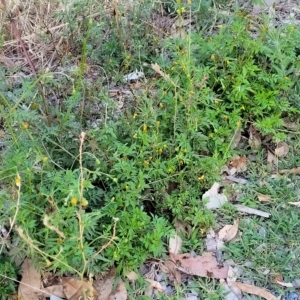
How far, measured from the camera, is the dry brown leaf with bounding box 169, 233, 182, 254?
102 inches

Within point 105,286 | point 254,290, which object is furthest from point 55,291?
point 254,290

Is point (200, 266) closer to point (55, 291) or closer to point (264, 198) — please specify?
point (264, 198)

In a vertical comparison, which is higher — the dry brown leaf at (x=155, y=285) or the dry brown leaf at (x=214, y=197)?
the dry brown leaf at (x=214, y=197)

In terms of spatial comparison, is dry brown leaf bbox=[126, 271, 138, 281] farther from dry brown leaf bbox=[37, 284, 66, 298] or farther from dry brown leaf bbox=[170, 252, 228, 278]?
dry brown leaf bbox=[37, 284, 66, 298]

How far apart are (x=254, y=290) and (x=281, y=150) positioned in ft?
2.97

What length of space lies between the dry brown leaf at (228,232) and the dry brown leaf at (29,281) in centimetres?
95

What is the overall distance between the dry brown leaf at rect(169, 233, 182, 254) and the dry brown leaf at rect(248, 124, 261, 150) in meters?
0.78

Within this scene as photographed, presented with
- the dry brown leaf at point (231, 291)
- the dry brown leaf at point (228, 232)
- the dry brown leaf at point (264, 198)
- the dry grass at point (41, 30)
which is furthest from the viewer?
the dry grass at point (41, 30)

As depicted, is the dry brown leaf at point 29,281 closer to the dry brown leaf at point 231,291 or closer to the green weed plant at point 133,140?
the green weed plant at point 133,140

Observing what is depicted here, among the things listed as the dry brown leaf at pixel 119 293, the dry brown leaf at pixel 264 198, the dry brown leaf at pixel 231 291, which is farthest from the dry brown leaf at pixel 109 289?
the dry brown leaf at pixel 264 198

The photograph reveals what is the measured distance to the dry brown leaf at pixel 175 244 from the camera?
2.59 meters

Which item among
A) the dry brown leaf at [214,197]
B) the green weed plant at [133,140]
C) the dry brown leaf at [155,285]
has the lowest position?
the dry brown leaf at [155,285]

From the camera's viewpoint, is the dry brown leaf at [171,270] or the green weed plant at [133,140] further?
the dry brown leaf at [171,270]

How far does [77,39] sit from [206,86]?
964 millimetres
